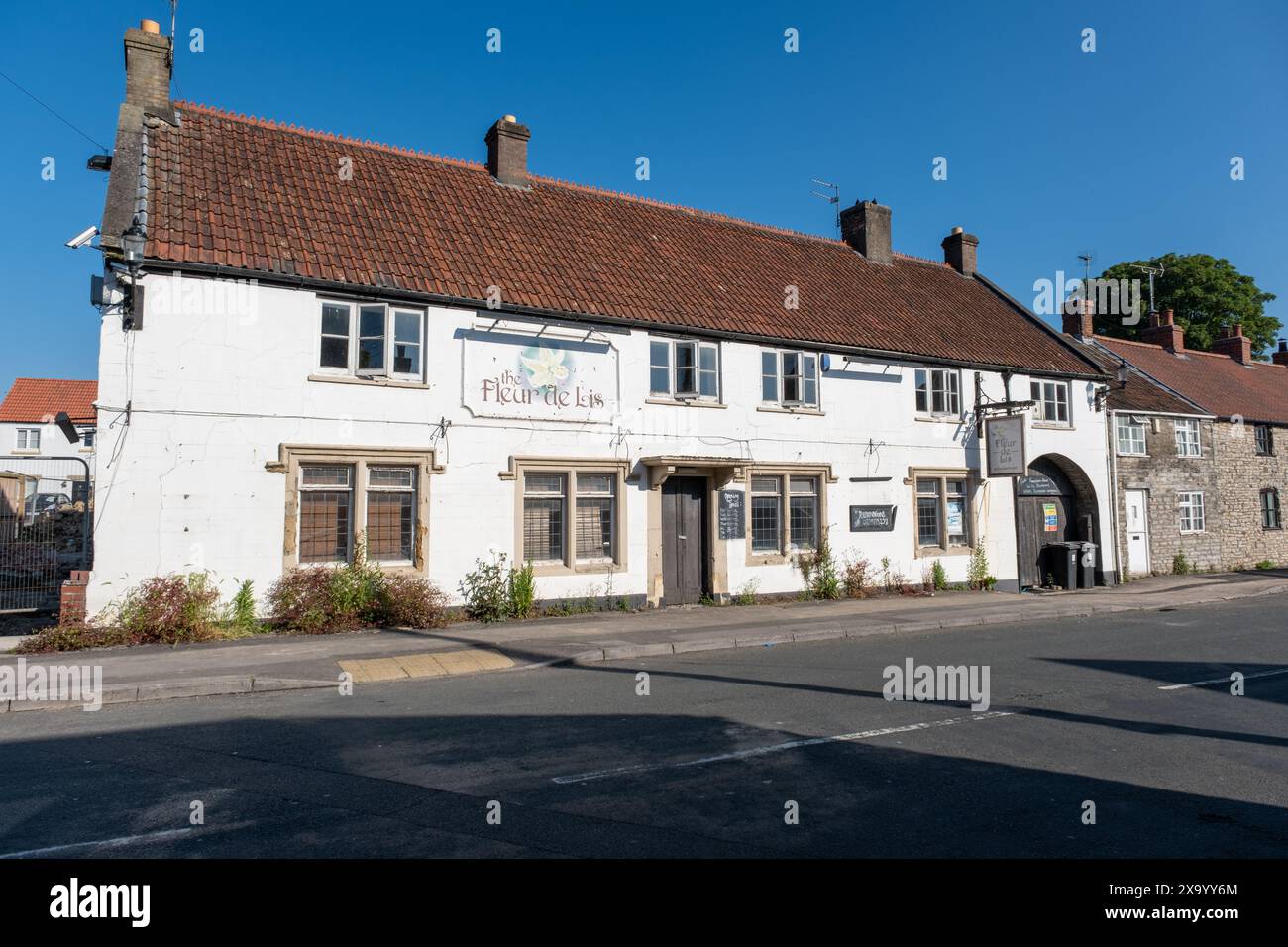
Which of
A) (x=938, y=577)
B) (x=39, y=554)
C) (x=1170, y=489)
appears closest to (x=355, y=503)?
(x=39, y=554)

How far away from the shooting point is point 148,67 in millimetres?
15391

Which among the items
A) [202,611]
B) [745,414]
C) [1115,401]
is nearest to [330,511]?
[202,611]

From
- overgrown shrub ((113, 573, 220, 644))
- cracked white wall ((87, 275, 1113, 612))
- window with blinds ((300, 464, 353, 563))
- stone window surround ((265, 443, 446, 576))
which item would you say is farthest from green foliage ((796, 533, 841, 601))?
overgrown shrub ((113, 573, 220, 644))

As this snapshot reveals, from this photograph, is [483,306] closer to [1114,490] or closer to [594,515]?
[594,515]

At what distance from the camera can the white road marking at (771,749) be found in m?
6.06

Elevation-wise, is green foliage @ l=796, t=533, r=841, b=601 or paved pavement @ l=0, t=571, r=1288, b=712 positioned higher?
green foliage @ l=796, t=533, r=841, b=601

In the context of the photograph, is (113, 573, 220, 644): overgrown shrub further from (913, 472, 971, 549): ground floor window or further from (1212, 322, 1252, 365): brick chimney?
(1212, 322, 1252, 365): brick chimney

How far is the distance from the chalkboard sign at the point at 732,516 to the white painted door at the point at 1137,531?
14104 millimetres

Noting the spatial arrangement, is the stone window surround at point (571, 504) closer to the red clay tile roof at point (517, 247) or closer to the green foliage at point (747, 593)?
the green foliage at point (747, 593)

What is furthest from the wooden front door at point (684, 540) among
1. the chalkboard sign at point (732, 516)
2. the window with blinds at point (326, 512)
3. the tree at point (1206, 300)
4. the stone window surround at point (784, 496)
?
the tree at point (1206, 300)

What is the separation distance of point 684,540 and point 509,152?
9947 mm

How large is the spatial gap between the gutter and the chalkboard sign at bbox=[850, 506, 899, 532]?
11.8ft

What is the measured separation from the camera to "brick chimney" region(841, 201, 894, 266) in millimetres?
24766
